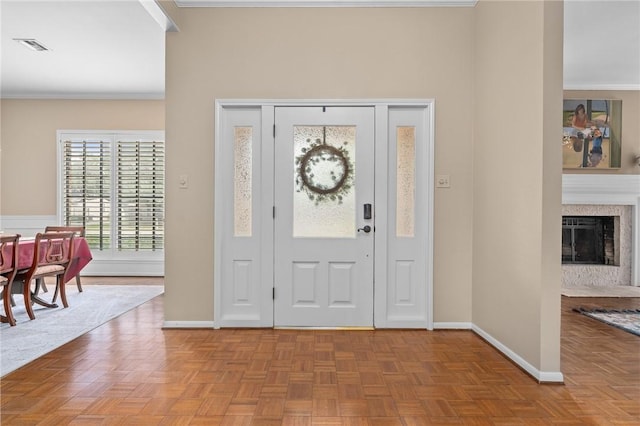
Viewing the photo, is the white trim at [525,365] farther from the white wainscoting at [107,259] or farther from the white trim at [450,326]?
the white wainscoting at [107,259]

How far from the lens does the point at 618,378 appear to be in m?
2.73

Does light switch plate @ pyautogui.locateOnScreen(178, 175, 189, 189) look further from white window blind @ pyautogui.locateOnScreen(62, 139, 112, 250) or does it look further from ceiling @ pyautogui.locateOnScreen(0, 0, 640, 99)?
white window blind @ pyautogui.locateOnScreen(62, 139, 112, 250)

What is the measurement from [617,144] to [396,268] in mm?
4322

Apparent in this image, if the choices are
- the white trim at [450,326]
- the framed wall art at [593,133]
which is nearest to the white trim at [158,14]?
the white trim at [450,326]

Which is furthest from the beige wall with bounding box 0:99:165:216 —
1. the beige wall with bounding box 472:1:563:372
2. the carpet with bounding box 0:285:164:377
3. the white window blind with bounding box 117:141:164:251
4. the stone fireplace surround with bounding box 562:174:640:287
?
the stone fireplace surround with bounding box 562:174:640:287

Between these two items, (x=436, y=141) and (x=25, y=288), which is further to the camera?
(x=25, y=288)

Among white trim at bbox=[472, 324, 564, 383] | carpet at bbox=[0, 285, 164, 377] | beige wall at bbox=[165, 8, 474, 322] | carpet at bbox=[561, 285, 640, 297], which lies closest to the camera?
white trim at bbox=[472, 324, 564, 383]

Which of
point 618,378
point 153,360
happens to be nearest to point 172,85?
point 153,360

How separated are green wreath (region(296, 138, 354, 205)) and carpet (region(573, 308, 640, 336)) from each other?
2.89 meters

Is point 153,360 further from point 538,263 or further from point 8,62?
A: point 8,62

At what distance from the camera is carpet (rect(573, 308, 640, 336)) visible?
392 centimetres

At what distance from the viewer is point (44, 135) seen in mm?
6723

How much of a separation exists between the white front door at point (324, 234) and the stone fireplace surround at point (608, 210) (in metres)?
3.74

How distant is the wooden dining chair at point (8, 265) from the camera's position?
3730mm
